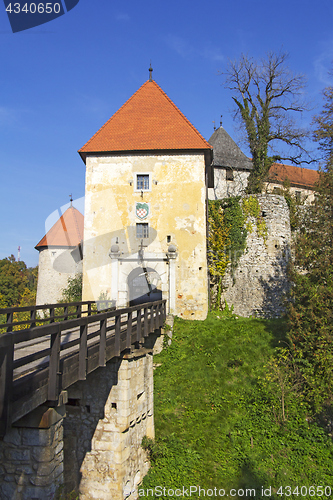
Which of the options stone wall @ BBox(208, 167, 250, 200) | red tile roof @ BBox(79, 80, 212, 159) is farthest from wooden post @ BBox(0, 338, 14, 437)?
stone wall @ BBox(208, 167, 250, 200)

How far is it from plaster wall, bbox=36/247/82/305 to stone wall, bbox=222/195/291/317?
36.4 feet

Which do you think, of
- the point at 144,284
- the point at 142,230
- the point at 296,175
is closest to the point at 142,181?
the point at 142,230

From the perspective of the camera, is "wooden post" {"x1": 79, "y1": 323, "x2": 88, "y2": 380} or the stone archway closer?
"wooden post" {"x1": 79, "y1": 323, "x2": 88, "y2": 380}

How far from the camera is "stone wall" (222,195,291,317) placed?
55.4 feet

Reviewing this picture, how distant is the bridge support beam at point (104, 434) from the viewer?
7812 millimetres

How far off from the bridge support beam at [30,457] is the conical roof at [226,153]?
79.9 ft

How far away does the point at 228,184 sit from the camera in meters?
27.2

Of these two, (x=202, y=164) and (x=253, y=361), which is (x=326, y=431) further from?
(x=202, y=164)

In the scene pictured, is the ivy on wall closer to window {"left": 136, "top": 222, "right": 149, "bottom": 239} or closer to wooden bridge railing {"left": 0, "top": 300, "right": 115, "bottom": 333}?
window {"left": 136, "top": 222, "right": 149, "bottom": 239}

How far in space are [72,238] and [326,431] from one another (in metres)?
19.4

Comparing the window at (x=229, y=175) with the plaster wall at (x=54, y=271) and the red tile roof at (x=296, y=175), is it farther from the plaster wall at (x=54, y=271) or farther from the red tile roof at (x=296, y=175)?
the plaster wall at (x=54, y=271)

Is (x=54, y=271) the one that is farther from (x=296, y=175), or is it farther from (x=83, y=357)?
(x=296, y=175)

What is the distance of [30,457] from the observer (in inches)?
A: 181

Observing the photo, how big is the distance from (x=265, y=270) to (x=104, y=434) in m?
11.3
